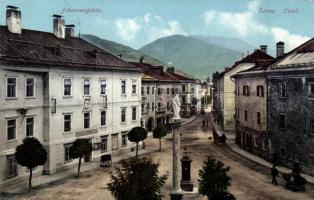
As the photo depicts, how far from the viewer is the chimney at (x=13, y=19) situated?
35000 millimetres

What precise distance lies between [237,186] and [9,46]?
2000cm

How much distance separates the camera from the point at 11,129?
29750 mm

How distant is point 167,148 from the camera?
4747cm

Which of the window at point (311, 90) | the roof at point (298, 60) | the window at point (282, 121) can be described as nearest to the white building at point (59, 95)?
the roof at point (298, 60)

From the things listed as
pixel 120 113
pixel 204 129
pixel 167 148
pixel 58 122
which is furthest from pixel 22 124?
pixel 204 129

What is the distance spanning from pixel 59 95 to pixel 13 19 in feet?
25.9

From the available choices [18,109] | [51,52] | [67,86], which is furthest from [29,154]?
[51,52]

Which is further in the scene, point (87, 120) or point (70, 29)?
point (70, 29)

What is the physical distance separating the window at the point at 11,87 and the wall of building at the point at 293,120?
2235cm

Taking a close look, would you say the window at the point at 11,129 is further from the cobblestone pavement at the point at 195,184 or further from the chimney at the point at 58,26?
the chimney at the point at 58,26

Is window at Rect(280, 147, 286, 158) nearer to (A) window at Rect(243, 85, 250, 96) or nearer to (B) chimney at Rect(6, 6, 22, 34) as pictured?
(A) window at Rect(243, 85, 250, 96)

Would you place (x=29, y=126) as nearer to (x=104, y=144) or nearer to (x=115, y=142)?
(x=104, y=144)

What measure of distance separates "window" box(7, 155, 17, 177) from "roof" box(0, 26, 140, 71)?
22.7 feet

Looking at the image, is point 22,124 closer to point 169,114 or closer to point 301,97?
point 301,97
